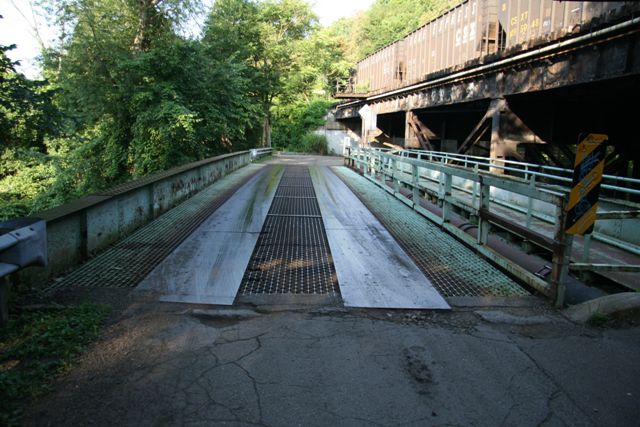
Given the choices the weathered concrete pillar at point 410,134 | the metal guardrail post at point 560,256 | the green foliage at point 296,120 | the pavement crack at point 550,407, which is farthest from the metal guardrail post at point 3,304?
the green foliage at point 296,120

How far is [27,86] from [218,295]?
457cm

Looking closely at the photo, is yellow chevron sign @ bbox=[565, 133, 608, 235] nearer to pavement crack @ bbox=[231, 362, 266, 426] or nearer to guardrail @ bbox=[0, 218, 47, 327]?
pavement crack @ bbox=[231, 362, 266, 426]

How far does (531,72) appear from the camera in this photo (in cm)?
1245

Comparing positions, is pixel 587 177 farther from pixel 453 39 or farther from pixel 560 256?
pixel 453 39

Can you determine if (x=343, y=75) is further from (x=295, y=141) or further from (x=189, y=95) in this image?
(x=189, y=95)

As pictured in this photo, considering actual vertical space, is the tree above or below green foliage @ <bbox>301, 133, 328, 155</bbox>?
above

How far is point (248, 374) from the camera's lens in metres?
3.63

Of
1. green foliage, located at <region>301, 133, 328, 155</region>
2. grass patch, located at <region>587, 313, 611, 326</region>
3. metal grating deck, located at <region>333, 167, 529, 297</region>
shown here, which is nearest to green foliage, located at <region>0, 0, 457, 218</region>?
metal grating deck, located at <region>333, 167, 529, 297</region>

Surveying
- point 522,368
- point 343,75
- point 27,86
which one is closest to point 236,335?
point 522,368

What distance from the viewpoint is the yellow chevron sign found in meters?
5.11

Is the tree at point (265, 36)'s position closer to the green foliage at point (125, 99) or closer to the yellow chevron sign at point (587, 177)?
the green foliage at point (125, 99)

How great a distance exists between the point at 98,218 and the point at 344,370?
4806 mm

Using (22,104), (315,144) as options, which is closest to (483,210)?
(22,104)

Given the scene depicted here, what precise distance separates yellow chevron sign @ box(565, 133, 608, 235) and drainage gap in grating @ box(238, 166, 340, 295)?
2.74 m
